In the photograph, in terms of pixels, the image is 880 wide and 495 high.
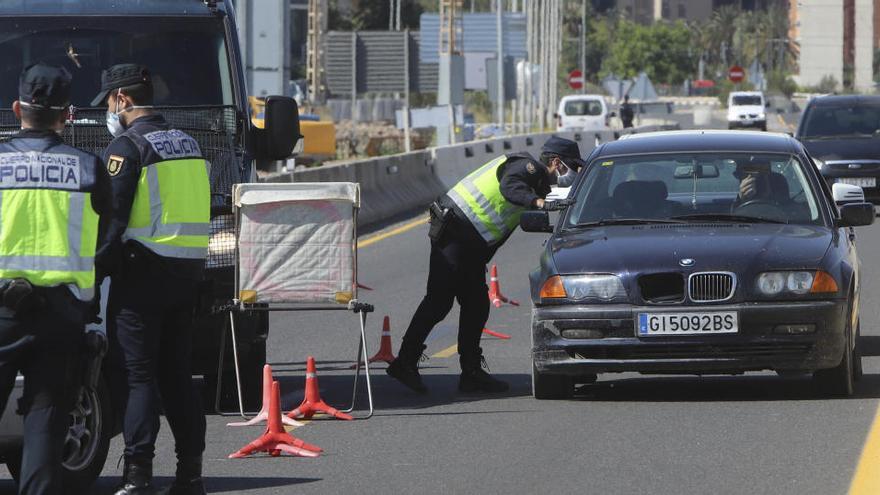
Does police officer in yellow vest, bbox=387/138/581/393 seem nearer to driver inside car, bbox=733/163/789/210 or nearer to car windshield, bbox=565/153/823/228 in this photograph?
car windshield, bbox=565/153/823/228

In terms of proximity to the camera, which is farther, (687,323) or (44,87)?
(687,323)

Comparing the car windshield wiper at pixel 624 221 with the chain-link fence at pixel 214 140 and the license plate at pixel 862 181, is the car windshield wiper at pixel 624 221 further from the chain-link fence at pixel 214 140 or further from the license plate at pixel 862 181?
the license plate at pixel 862 181

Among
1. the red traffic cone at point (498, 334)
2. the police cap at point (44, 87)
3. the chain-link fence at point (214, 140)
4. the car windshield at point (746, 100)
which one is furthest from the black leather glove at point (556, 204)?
the car windshield at point (746, 100)

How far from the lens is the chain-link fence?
10.2 metres

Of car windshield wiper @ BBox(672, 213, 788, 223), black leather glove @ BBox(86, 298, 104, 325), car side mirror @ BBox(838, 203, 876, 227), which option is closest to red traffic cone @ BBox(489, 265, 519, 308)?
car windshield wiper @ BBox(672, 213, 788, 223)

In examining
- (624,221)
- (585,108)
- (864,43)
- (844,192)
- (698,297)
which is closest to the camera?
(698,297)

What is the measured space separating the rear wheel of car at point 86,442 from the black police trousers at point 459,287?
141 inches

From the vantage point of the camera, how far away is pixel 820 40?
468 ft

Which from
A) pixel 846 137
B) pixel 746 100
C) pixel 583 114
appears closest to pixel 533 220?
pixel 846 137

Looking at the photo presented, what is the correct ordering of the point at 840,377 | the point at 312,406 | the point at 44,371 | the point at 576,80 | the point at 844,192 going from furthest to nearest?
the point at 576,80, the point at 844,192, the point at 840,377, the point at 312,406, the point at 44,371

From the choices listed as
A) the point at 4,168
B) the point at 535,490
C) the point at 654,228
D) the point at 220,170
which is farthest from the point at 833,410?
the point at 4,168

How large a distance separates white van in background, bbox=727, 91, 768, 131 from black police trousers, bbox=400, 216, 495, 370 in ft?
220

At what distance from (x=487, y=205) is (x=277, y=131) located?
52.5 inches

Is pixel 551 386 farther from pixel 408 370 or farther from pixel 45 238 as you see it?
pixel 45 238
